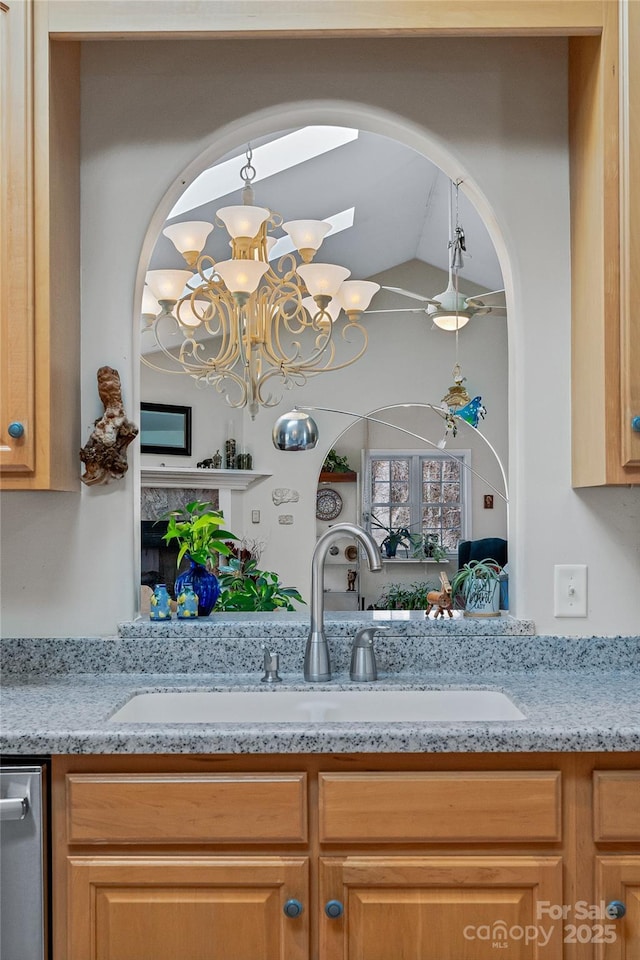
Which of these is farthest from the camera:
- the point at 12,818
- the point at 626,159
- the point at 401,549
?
the point at 401,549

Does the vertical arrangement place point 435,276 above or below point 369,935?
above

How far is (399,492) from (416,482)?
0.67 feet

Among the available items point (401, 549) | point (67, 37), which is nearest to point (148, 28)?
point (67, 37)

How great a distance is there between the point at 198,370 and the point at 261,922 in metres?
3.15

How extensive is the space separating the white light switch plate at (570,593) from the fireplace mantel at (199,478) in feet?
16.6

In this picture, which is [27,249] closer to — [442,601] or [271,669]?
[271,669]

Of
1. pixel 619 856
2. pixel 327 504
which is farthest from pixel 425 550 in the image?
pixel 619 856

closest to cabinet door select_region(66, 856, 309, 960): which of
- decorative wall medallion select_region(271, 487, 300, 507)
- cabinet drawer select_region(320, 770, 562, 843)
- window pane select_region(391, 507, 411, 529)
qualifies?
cabinet drawer select_region(320, 770, 562, 843)

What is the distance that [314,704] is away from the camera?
1771mm

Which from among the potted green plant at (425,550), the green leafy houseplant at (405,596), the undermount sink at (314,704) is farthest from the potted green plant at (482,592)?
the potted green plant at (425,550)

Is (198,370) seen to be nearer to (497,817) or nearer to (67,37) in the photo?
(67,37)

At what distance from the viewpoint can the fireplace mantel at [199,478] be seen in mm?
6789

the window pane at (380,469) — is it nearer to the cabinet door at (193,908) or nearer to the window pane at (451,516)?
the window pane at (451,516)

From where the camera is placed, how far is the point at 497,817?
1.41 m
